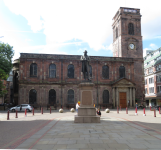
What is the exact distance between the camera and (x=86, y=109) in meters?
13.1

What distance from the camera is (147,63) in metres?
57.8

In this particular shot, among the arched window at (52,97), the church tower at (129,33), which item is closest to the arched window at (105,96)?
the church tower at (129,33)

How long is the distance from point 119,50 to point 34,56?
66.7 ft

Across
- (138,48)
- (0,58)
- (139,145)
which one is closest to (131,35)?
(138,48)

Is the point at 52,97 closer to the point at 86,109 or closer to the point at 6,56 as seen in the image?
the point at 6,56

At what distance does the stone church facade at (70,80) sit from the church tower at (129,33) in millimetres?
3671

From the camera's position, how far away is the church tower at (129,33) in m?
41.1

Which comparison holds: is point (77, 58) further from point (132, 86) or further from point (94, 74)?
point (132, 86)

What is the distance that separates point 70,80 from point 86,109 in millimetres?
23019

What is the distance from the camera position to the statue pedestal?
12.9m

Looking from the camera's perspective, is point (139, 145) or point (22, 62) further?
point (22, 62)

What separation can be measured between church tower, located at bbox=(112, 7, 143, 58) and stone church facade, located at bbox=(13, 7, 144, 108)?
12.0ft

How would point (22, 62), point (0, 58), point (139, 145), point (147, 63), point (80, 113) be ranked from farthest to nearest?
point (147, 63) < point (22, 62) < point (0, 58) < point (80, 113) < point (139, 145)

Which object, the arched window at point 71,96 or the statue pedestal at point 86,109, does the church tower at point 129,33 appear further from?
the statue pedestal at point 86,109
